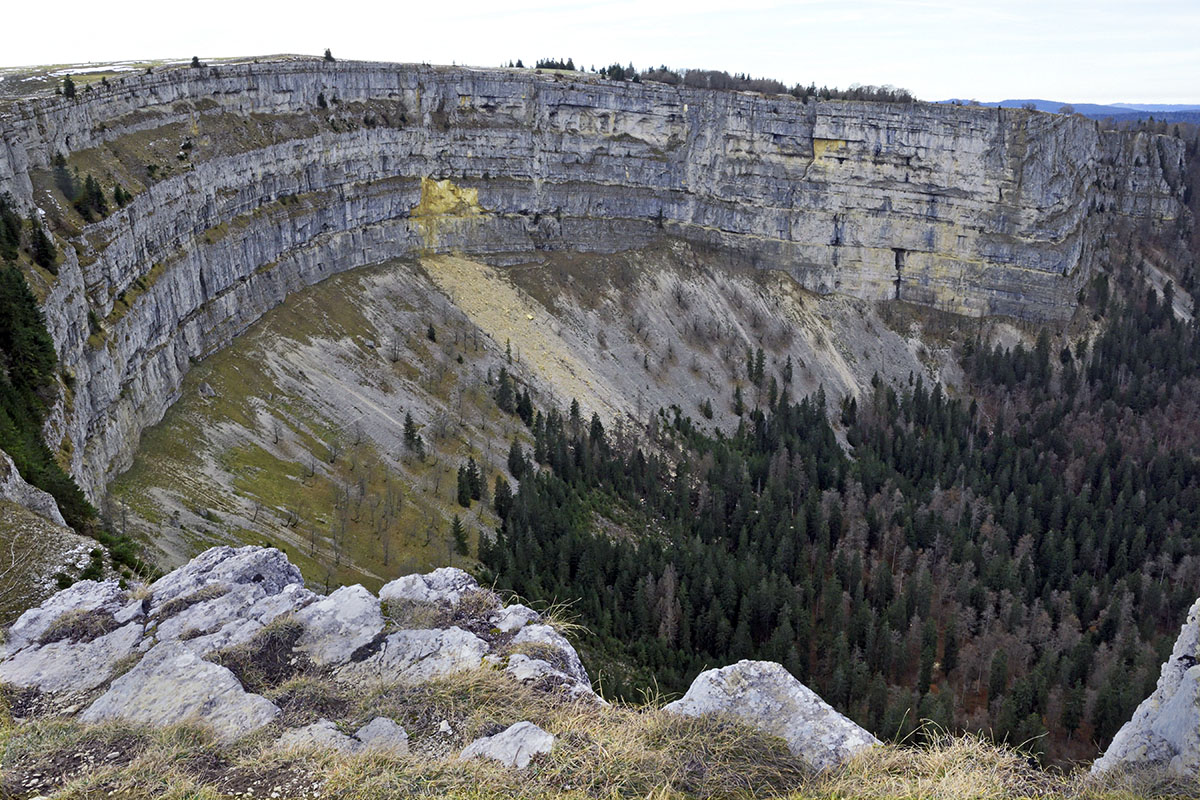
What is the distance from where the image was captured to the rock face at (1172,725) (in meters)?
14.2

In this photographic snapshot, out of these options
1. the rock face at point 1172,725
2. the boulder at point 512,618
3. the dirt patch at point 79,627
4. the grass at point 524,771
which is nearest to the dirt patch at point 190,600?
the dirt patch at point 79,627

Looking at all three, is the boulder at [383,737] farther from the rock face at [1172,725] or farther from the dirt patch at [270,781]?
the rock face at [1172,725]

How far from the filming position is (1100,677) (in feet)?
175

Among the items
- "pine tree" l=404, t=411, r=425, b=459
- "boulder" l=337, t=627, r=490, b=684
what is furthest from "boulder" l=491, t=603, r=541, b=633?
"pine tree" l=404, t=411, r=425, b=459

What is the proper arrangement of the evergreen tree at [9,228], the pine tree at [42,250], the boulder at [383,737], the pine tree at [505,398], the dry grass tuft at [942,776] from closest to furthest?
the dry grass tuft at [942,776] < the boulder at [383,737] < the evergreen tree at [9,228] < the pine tree at [42,250] < the pine tree at [505,398]

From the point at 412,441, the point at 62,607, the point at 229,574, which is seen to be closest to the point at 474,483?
the point at 412,441

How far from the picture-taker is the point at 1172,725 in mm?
14594

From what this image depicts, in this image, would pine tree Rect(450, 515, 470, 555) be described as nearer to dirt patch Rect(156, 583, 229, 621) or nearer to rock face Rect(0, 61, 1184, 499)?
rock face Rect(0, 61, 1184, 499)

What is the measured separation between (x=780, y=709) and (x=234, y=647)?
33.4ft

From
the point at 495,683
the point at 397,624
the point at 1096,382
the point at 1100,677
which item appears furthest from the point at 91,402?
the point at 1096,382

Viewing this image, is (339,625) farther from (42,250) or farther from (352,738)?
(42,250)

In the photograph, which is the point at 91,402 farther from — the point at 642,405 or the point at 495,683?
the point at 642,405

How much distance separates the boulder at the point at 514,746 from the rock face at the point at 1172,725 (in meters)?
9.64

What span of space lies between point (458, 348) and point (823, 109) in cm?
5378
